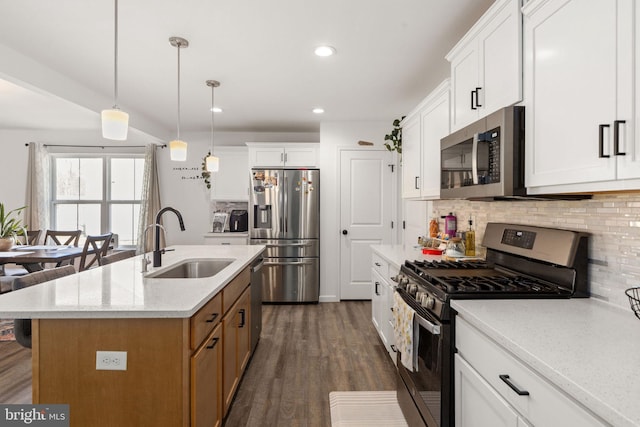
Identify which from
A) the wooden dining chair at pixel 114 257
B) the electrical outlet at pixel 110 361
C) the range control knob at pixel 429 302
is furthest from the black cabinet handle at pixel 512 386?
the wooden dining chair at pixel 114 257

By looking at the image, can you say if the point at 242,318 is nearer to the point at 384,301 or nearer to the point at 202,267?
the point at 202,267

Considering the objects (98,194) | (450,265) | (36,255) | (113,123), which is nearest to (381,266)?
(450,265)

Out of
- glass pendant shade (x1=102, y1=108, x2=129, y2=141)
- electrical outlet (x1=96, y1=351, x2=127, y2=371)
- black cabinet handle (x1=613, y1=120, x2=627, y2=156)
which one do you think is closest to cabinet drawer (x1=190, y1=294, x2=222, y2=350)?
electrical outlet (x1=96, y1=351, x2=127, y2=371)

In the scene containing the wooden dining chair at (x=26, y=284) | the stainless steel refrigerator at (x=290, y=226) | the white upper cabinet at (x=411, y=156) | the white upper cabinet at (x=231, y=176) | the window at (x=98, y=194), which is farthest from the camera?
the window at (x=98, y=194)

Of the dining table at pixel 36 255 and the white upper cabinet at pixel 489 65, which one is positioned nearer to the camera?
the white upper cabinet at pixel 489 65

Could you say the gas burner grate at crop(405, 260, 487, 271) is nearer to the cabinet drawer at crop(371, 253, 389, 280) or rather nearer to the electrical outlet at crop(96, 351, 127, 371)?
the cabinet drawer at crop(371, 253, 389, 280)

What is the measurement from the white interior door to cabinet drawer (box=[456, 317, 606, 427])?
3.46 metres

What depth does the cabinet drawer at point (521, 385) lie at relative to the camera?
2.78ft

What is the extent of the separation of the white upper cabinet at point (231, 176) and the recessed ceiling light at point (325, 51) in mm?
2740

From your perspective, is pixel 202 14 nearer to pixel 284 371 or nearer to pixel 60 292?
pixel 60 292

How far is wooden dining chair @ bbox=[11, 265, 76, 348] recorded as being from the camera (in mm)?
1780

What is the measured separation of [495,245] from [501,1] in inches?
51.6

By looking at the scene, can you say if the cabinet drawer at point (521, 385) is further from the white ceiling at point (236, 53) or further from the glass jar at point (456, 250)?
the white ceiling at point (236, 53)

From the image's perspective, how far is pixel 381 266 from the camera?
3084 millimetres
